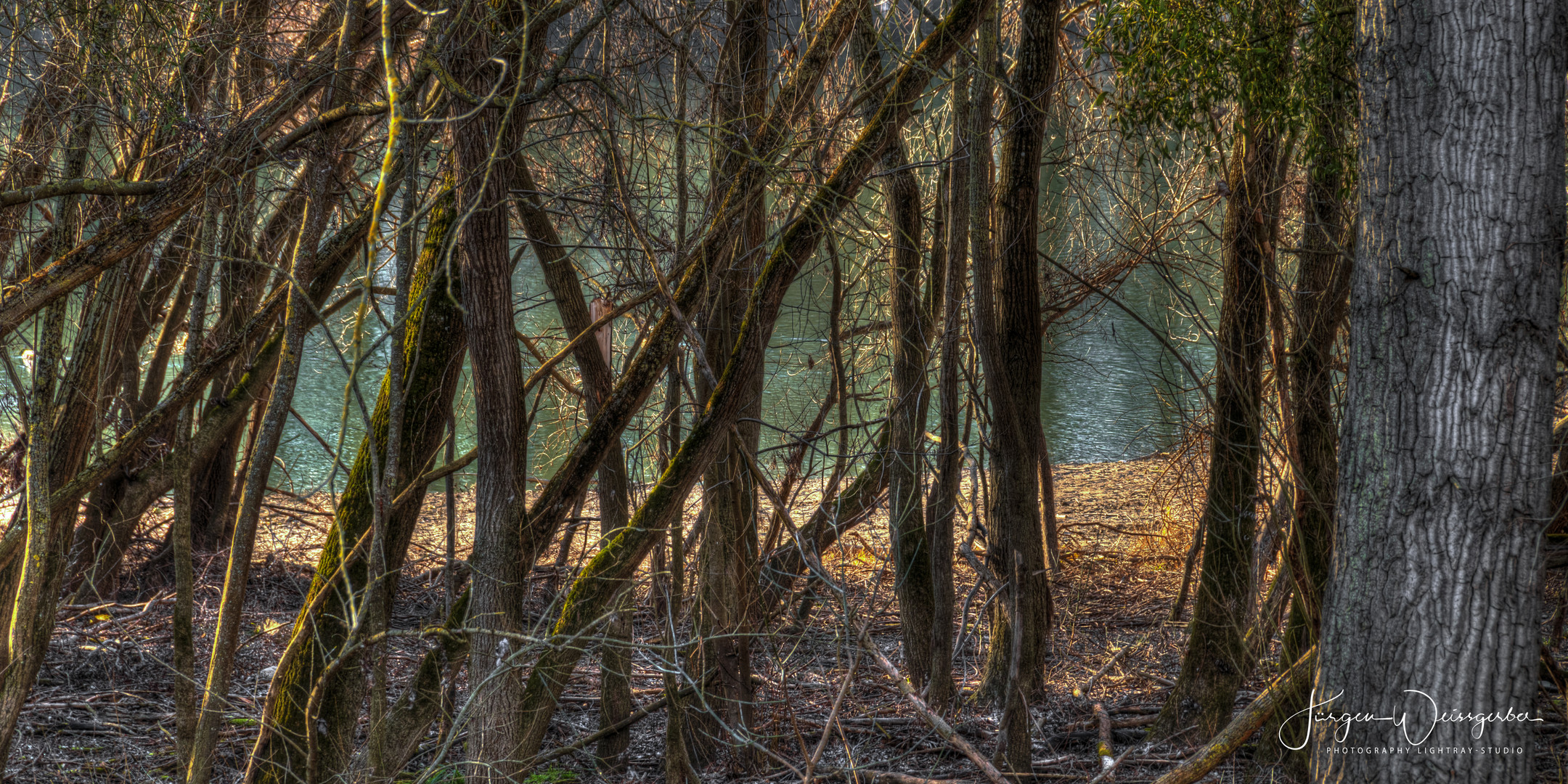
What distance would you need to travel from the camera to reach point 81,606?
6.64 metres

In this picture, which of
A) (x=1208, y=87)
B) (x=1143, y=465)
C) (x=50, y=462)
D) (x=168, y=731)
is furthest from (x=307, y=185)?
(x=1143, y=465)

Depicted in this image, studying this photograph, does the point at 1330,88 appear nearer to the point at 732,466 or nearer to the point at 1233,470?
the point at 1233,470

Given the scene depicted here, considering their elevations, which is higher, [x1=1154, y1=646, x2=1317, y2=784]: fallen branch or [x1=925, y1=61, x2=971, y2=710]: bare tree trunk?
[x1=925, y1=61, x2=971, y2=710]: bare tree trunk

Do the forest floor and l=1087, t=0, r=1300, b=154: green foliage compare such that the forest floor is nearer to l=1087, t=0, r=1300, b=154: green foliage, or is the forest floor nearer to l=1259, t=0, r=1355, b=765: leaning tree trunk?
l=1259, t=0, r=1355, b=765: leaning tree trunk

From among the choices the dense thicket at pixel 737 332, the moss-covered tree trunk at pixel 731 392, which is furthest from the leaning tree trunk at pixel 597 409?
the moss-covered tree trunk at pixel 731 392

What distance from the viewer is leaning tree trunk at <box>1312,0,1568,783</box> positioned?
9.46ft

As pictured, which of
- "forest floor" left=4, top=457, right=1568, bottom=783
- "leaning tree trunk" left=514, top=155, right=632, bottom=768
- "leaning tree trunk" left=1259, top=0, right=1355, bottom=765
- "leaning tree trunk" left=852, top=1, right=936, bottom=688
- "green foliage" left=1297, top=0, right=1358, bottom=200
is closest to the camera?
"green foliage" left=1297, top=0, right=1358, bottom=200

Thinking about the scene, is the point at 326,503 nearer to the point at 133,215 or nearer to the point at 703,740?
the point at 703,740

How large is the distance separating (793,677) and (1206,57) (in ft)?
13.7

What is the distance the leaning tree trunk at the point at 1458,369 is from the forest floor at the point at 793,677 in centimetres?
144

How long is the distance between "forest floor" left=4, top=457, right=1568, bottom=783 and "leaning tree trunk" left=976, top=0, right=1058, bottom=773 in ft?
1.97

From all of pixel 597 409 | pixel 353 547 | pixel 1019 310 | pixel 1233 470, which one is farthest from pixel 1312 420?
pixel 353 547

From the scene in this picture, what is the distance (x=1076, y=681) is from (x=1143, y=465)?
6131 mm

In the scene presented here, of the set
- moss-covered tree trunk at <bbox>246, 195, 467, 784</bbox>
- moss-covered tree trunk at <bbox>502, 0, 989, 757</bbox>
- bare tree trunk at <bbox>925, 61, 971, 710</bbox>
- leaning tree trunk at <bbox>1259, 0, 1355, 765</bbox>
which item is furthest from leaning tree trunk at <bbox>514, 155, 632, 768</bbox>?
leaning tree trunk at <bbox>1259, 0, 1355, 765</bbox>
